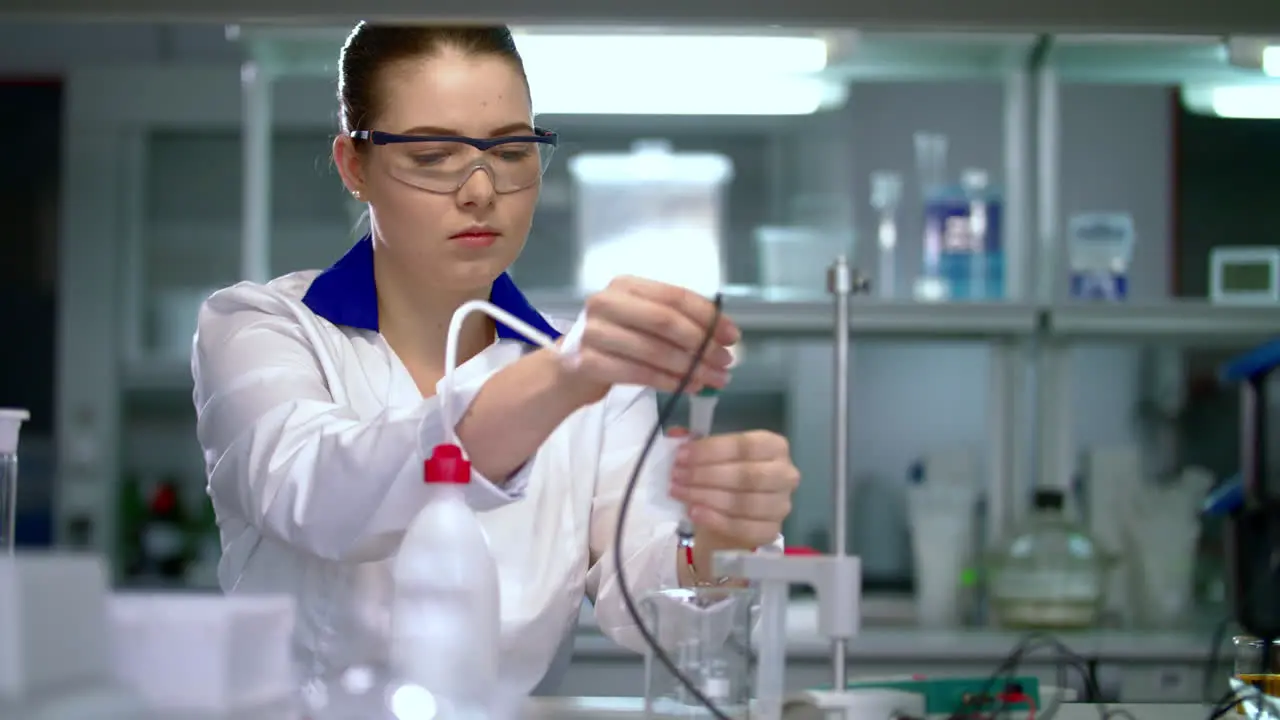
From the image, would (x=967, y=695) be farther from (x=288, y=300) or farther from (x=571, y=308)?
(x=571, y=308)

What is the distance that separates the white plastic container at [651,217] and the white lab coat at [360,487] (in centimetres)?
119

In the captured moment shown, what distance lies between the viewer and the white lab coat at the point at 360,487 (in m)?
1.08

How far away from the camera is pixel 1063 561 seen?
2.67 m

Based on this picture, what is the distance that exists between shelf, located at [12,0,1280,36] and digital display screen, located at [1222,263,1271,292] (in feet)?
7.04

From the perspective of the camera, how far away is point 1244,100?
10.0ft

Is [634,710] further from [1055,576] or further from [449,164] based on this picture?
[1055,576]

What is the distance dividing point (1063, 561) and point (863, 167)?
1.43 m

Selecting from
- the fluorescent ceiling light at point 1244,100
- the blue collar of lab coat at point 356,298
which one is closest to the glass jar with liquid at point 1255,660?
the blue collar of lab coat at point 356,298

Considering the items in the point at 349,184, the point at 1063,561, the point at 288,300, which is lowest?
the point at 1063,561

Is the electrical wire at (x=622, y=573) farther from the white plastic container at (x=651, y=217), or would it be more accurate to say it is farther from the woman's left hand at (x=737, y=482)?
the white plastic container at (x=651, y=217)

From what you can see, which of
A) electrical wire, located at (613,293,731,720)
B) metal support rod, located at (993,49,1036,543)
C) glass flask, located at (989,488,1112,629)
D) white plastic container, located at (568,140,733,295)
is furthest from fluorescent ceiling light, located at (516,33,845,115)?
electrical wire, located at (613,293,731,720)

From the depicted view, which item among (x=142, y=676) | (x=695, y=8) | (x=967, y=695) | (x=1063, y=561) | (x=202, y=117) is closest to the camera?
(x=142, y=676)

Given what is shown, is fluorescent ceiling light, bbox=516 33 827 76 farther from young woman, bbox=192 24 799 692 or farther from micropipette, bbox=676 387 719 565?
micropipette, bbox=676 387 719 565

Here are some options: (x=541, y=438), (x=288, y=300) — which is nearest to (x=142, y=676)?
(x=541, y=438)
